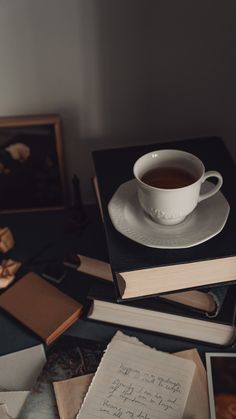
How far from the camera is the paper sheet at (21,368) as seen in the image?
2.24ft

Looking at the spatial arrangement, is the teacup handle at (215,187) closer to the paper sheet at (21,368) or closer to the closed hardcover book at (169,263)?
the closed hardcover book at (169,263)

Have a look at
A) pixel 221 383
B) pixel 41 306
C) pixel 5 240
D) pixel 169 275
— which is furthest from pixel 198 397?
pixel 5 240

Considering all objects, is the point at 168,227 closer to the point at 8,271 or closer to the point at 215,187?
the point at 215,187

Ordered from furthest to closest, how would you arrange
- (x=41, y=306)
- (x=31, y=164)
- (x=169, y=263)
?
(x=31, y=164) < (x=41, y=306) < (x=169, y=263)

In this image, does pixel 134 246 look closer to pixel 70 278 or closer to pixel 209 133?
pixel 70 278

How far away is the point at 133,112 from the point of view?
0.85m

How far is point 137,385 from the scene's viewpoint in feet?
2.18

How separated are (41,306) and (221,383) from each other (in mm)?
287

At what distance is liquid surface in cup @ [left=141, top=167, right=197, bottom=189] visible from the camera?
68 centimetres

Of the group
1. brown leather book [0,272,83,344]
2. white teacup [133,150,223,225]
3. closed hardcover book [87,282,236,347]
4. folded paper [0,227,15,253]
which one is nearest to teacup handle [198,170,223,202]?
white teacup [133,150,223,225]

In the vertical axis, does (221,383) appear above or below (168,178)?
below

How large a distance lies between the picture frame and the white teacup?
0.20m

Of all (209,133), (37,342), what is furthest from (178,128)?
(37,342)

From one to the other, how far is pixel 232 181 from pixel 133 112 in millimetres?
218
